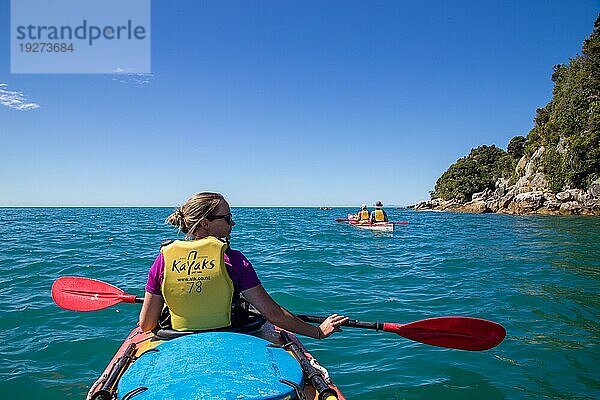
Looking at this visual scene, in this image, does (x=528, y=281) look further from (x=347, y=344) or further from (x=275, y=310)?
(x=275, y=310)

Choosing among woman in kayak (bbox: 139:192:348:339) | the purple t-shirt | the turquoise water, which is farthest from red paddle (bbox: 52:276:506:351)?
the purple t-shirt

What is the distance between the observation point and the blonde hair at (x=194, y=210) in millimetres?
3176

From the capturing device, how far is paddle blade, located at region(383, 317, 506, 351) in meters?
4.09

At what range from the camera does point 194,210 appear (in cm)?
318

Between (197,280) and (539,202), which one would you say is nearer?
(197,280)

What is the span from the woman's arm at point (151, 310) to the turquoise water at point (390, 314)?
5.52 feet

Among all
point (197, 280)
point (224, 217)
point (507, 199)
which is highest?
point (507, 199)

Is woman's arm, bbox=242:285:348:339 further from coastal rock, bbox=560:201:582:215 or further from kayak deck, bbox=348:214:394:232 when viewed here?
coastal rock, bbox=560:201:582:215

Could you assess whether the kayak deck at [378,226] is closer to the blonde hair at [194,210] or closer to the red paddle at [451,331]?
the red paddle at [451,331]

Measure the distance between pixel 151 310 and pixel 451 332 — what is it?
2.82 m

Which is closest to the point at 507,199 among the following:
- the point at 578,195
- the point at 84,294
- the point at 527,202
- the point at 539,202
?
the point at 527,202

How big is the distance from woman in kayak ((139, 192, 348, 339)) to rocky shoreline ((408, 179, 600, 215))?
4083cm

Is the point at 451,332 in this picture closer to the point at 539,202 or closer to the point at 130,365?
the point at 130,365

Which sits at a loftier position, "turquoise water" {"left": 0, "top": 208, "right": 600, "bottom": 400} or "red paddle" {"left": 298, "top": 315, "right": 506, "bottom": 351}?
"red paddle" {"left": 298, "top": 315, "right": 506, "bottom": 351}
